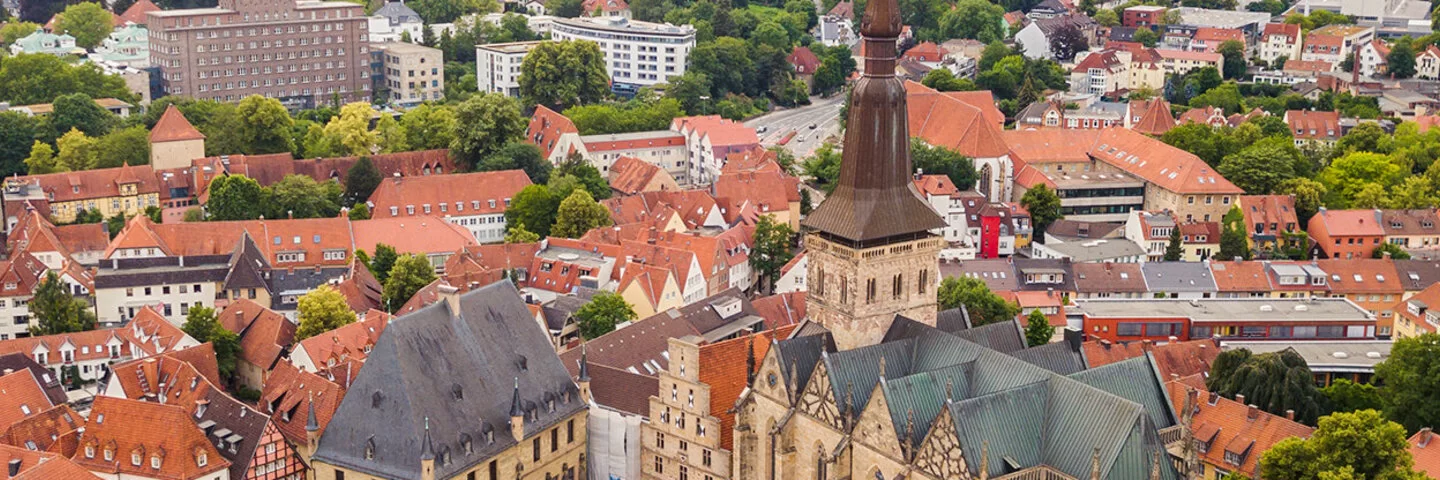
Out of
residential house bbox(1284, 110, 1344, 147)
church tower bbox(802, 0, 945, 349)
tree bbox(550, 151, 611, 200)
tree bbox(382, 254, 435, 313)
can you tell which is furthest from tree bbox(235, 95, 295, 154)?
residential house bbox(1284, 110, 1344, 147)

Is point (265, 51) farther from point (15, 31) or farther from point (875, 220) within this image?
point (875, 220)

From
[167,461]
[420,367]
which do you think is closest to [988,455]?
[420,367]

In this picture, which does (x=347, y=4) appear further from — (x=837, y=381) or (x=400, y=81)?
(x=837, y=381)

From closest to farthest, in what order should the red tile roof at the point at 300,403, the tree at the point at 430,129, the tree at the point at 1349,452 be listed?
the tree at the point at 1349,452 → the red tile roof at the point at 300,403 → the tree at the point at 430,129

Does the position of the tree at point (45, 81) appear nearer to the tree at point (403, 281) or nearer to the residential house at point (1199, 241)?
the tree at point (403, 281)

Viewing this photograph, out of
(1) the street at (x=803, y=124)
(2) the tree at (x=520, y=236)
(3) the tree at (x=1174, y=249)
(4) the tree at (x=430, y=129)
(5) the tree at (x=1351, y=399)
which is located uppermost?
(4) the tree at (x=430, y=129)

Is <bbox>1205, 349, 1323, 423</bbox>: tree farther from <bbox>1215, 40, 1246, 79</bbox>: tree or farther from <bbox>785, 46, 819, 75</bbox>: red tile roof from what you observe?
<bbox>1215, 40, 1246, 79</bbox>: tree

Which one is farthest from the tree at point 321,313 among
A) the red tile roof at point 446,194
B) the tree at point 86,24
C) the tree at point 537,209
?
the tree at point 86,24
